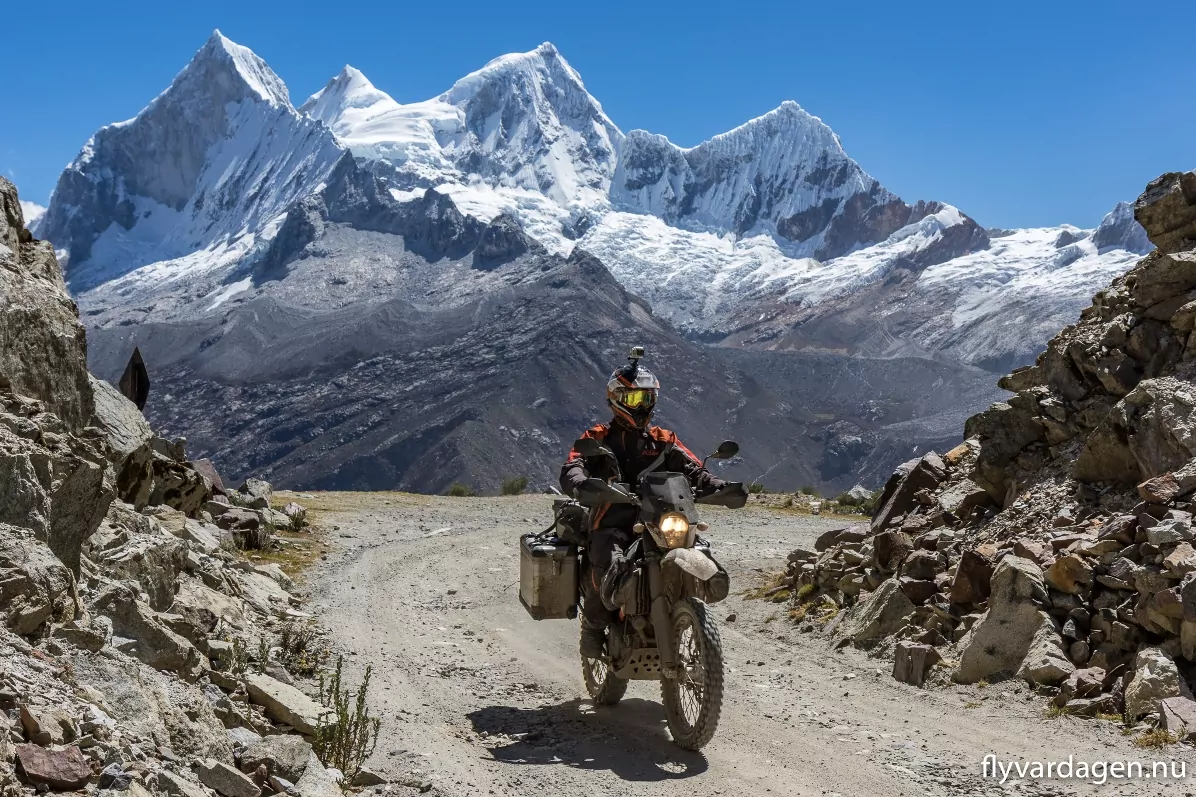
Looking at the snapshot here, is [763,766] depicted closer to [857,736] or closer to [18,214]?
[857,736]

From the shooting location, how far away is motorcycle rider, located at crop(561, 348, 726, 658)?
359 inches

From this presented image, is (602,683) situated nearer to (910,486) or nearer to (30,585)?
(30,585)

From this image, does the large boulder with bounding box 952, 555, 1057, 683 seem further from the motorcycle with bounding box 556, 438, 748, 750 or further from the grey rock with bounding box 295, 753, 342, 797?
the grey rock with bounding box 295, 753, 342, 797

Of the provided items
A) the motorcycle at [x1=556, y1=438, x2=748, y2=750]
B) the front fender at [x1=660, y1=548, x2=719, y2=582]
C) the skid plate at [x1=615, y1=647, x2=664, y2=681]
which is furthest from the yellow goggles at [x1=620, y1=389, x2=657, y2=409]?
the skid plate at [x1=615, y1=647, x2=664, y2=681]

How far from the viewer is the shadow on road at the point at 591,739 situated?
8000 millimetres

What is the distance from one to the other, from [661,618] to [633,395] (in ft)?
6.61

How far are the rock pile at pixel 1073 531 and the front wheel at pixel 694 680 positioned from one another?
10.8 feet

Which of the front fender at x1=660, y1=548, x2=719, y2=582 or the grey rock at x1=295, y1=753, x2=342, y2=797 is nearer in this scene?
the grey rock at x1=295, y1=753, x2=342, y2=797

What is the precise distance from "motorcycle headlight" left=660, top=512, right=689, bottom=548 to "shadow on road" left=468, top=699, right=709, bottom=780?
1551 millimetres

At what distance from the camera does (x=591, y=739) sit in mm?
8734

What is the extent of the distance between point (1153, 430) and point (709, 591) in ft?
20.4

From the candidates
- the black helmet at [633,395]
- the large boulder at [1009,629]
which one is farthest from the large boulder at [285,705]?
the large boulder at [1009,629]

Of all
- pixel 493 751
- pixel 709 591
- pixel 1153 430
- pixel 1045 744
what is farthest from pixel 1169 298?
pixel 493 751

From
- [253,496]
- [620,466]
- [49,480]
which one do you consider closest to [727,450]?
[620,466]
